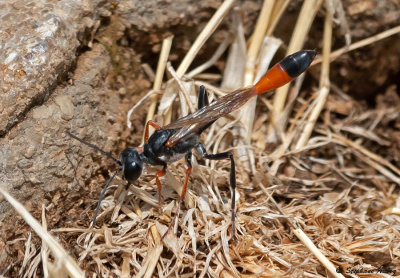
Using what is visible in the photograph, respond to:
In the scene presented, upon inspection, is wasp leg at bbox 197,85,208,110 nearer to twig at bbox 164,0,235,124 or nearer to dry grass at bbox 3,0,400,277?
dry grass at bbox 3,0,400,277

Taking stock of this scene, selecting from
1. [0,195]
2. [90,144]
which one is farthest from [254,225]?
[0,195]

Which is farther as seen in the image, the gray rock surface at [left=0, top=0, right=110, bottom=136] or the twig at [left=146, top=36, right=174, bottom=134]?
the twig at [left=146, top=36, right=174, bottom=134]

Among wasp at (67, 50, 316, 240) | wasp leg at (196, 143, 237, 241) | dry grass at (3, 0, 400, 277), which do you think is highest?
wasp at (67, 50, 316, 240)

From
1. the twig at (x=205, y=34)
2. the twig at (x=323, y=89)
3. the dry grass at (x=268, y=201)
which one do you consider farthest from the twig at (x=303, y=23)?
the twig at (x=205, y=34)

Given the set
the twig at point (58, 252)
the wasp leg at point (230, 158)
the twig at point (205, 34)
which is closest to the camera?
the twig at point (58, 252)

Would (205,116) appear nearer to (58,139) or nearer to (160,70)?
(160,70)

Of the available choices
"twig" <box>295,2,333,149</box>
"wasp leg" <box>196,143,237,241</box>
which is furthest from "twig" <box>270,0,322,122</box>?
"wasp leg" <box>196,143,237,241</box>

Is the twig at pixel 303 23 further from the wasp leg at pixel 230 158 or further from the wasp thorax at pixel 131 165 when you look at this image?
the wasp thorax at pixel 131 165

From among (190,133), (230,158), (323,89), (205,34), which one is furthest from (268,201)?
(205,34)
